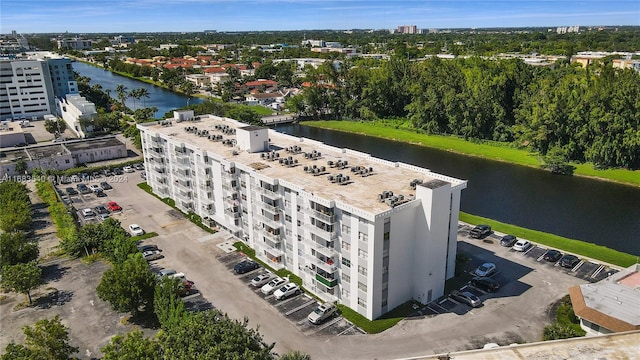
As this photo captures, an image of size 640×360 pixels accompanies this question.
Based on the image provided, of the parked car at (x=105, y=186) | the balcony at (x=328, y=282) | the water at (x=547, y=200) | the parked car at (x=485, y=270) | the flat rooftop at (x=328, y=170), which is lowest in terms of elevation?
the water at (x=547, y=200)

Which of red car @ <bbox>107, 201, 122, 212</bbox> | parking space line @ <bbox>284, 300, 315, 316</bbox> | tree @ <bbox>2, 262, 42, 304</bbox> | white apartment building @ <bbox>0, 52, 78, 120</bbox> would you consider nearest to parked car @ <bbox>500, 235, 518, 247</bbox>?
parking space line @ <bbox>284, 300, 315, 316</bbox>

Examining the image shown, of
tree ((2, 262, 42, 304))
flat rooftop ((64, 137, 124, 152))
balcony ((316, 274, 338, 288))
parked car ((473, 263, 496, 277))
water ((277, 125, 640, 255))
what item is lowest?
water ((277, 125, 640, 255))

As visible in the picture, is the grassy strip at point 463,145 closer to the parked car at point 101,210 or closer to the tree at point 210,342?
the parked car at point 101,210

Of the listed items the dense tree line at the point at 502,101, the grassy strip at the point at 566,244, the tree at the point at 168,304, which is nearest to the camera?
the tree at the point at 168,304

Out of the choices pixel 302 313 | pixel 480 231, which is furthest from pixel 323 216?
pixel 480 231

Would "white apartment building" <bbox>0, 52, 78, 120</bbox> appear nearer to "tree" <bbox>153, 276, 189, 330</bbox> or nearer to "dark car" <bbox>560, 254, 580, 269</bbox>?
"tree" <bbox>153, 276, 189, 330</bbox>

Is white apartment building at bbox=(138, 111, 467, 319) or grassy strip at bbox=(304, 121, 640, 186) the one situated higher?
white apartment building at bbox=(138, 111, 467, 319)

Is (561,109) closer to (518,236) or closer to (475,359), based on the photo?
(518,236)

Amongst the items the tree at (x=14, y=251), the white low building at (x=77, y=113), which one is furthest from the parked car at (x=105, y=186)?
the white low building at (x=77, y=113)
